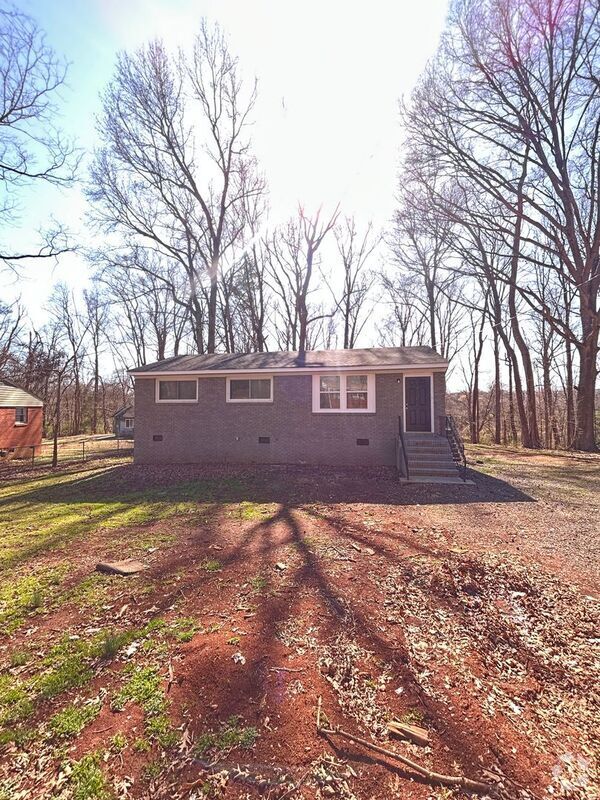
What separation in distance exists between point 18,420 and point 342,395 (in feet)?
58.5

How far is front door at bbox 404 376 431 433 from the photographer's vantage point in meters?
10.9

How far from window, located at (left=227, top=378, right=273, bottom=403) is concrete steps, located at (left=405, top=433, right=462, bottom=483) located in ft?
14.9

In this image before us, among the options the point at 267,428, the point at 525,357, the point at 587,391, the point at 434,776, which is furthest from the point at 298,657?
the point at 525,357

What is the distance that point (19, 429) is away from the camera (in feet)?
62.2

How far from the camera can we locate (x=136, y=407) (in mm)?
12367

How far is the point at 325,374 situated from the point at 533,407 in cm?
1206

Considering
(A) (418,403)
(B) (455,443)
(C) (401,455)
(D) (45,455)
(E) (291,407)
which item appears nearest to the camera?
(C) (401,455)

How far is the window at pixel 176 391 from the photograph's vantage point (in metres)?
12.3

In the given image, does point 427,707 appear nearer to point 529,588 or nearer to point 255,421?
point 529,588

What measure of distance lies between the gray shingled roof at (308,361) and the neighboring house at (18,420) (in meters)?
10.4

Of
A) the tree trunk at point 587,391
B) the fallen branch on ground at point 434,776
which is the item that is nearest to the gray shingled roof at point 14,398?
the fallen branch on ground at point 434,776

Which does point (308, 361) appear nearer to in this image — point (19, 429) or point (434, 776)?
point (434, 776)

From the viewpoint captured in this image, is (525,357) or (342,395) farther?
(525,357)

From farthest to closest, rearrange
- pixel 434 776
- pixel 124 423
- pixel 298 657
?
1. pixel 124 423
2. pixel 298 657
3. pixel 434 776
